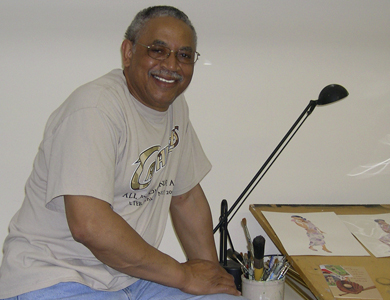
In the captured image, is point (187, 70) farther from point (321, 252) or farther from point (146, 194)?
point (321, 252)

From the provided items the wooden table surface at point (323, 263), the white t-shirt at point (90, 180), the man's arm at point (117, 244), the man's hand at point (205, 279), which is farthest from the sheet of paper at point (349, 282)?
the white t-shirt at point (90, 180)

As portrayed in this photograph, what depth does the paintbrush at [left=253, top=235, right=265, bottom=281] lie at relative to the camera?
123 centimetres

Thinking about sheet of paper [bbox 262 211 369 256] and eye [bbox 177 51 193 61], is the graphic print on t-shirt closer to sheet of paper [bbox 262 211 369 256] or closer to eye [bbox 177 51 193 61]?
eye [bbox 177 51 193 61]

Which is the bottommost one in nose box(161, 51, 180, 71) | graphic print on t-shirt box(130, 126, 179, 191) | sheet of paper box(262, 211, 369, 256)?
sheet of paper box(262, 211, 369, 256)

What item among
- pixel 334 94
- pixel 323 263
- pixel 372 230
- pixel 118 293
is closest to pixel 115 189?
pixel 118 293

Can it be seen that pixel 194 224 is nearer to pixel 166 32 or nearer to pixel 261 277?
pixel 261 277

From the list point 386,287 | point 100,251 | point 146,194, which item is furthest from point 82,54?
point 386,287

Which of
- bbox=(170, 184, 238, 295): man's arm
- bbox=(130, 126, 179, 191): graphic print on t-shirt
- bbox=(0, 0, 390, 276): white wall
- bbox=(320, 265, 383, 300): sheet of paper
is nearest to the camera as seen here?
bbox=(130, 126, 179, 191): graphic print on t-shirt

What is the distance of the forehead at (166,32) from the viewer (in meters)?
1.09

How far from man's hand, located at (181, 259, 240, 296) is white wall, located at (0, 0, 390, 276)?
641 mm

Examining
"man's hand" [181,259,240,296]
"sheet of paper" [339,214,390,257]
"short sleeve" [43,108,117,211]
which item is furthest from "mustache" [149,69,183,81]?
"sheet of paper" [339,214,390,257]

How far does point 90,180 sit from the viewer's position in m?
0.90

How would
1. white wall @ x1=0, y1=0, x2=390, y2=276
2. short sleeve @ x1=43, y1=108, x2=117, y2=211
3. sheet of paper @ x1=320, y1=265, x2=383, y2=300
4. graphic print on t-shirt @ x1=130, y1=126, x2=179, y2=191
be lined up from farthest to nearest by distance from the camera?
1. white wall @ x1=0, y1=0, x2=390, y2=276
2. sheet of paper @ x1=320, y1=265, x2=383, y2=300
3. graphic print on t-shirt @ x1=130, y1=126, x2=179, y2=191
4. short sleeve @ x1=43, y1=108, x2=117, y2=211

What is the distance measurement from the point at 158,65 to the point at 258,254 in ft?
1.96
